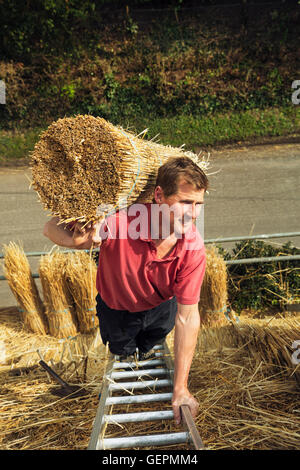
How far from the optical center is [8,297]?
6.04 m

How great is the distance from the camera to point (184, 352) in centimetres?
194

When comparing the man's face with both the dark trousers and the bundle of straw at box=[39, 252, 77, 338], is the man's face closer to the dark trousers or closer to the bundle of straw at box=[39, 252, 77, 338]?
the dark trousers

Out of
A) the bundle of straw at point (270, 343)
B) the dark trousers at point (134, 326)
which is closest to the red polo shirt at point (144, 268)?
the dark trousers at point (134, 326)

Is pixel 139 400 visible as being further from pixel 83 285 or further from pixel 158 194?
pixel 83 285

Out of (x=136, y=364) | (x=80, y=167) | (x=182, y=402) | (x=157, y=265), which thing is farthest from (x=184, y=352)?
(x=80, y=167)

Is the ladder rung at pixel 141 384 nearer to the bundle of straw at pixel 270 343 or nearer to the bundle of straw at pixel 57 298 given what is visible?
the bundle of straw at pixel 270 343

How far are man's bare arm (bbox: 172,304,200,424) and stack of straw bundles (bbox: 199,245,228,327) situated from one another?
5.18 feet

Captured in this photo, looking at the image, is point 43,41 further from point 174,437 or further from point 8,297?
point 174,437

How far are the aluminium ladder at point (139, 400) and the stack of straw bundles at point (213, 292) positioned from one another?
3.26 ft

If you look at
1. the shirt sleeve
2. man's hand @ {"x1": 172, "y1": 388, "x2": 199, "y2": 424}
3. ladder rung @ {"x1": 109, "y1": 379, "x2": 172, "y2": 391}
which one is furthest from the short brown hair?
ladder rung @ {"x1": 109, "y1": 379, "x2": 172, "y2": 391}

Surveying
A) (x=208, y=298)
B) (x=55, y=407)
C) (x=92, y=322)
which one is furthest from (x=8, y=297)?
(x=55, y=407)

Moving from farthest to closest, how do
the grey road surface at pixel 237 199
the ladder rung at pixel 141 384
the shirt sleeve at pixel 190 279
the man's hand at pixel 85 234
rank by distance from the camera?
1. the grey road surface at pixel 237 199
2. the ladder rung at pixel 141 384
3. the shirt sleeve at pixel 190 279
4. the man's hand at pixel 85 234

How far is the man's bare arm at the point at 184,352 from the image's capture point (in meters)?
1.91

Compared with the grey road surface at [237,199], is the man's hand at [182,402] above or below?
above
